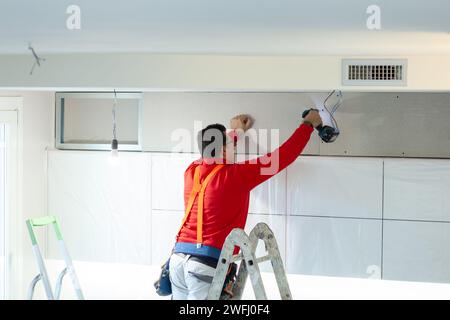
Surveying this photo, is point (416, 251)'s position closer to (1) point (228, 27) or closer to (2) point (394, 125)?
(2) point (394, 125)

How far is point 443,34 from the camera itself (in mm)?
3027

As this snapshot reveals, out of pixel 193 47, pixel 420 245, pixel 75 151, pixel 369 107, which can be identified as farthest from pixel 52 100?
pixel 420 245

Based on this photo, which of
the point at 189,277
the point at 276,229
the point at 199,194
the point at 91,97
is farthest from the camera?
the point at 91,97

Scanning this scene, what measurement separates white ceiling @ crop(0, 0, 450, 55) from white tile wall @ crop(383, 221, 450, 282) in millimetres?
1231

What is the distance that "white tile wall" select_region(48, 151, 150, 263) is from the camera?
189 inches

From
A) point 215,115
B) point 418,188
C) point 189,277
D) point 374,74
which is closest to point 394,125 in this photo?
point 418,188

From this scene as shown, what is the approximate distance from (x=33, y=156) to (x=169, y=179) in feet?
3.17

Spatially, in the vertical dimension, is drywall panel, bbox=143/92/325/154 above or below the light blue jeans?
above

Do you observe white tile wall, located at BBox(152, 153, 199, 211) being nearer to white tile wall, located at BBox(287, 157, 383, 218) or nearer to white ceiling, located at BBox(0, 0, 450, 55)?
white tile wall, located at BBox(287, 157, 383, 218)

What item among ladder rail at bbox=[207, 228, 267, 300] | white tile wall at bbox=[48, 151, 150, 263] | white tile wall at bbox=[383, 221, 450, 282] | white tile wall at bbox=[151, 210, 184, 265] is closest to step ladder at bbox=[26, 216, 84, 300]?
white tile wall at bbox=[48, 151, 150, 263]

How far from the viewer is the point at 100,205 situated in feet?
16.0

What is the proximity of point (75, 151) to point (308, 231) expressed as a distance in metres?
1.72

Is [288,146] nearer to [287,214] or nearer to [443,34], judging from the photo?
[287,214]

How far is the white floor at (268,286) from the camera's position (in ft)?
14.6
